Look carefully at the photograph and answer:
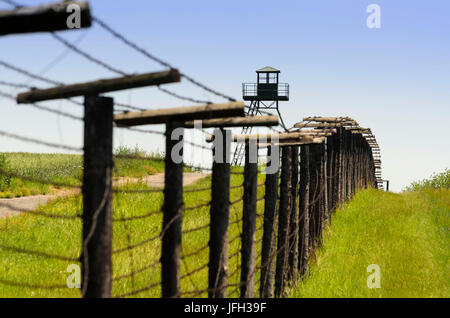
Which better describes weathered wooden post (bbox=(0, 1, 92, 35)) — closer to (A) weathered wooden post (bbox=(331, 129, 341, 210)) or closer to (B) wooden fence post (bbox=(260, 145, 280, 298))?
(B) wooden fence post (bbox=(260, 145, 280, 298))

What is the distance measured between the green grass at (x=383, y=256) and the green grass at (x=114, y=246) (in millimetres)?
1320

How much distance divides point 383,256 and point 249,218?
4.08 meters

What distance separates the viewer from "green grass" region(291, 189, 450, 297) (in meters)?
6.08

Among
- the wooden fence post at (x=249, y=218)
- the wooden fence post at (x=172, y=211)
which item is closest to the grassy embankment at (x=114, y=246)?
the wooden fence post at (x=249, y=218)

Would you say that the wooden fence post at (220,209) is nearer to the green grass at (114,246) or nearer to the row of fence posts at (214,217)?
the row of fence posts at (214,217)

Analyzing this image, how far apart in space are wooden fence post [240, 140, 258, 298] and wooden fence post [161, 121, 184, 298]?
4.11 feet

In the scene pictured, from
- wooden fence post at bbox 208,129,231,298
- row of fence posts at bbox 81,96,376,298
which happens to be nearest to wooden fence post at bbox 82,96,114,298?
row of fence posts at bbox 81,96,376,298

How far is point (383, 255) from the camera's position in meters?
7.82

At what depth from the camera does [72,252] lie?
26.6 ft

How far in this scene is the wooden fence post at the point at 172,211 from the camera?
3.22 m

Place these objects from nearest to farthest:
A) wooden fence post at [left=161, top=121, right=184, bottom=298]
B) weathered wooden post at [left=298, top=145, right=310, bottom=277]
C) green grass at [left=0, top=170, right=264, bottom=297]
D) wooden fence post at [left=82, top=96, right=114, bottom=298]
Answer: wooden fence post at [left=82, top=96, right=114, bottom=298]
wooden fence post at [left=161, top=121, right=184, bottom=298]
green grass at [left=0, top=170, right=264, bottom=297]
weathered wooden post at [left=298, top=145, right=310, bottom=277]

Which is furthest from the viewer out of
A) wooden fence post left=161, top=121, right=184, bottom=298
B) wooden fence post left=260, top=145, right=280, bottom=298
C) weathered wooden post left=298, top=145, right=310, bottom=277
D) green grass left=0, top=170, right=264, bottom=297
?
weathered wooden post left=298, top=145, right=310, bottom=277
